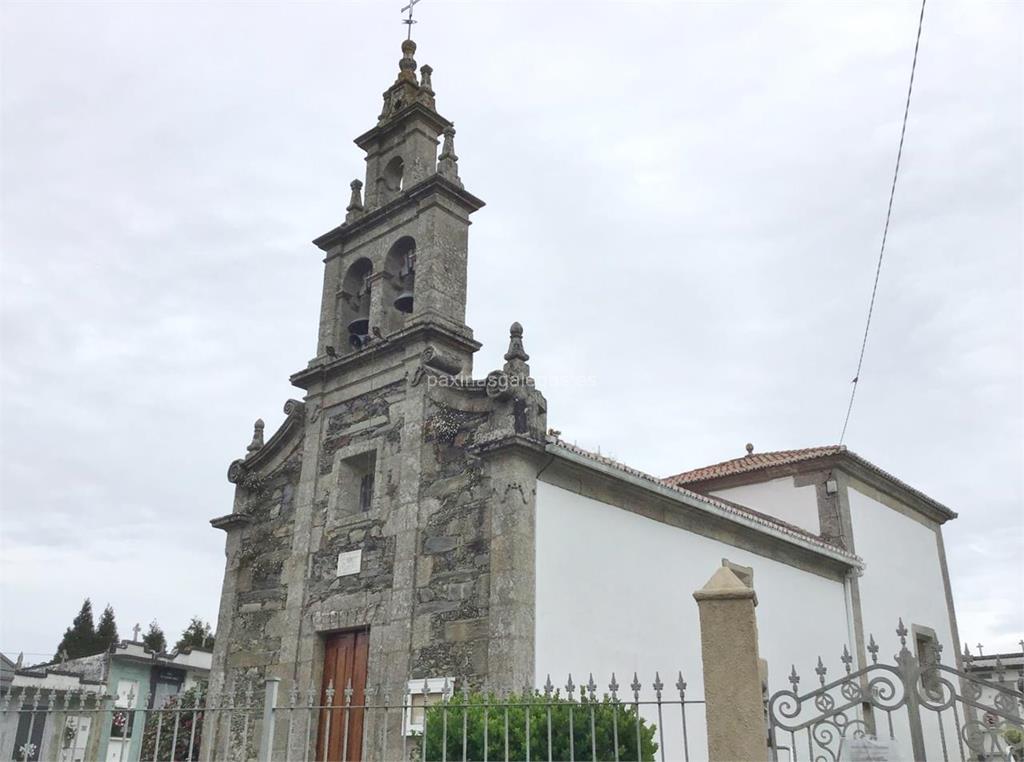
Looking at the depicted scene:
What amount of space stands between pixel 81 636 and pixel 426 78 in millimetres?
35852

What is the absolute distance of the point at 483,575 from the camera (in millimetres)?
9211

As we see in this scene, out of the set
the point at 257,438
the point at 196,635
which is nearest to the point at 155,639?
the point at 196,635

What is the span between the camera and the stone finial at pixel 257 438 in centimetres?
1320

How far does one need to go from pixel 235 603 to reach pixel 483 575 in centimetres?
497

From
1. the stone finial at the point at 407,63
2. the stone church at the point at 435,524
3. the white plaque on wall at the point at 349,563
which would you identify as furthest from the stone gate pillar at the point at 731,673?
the stone finial at the point at 407,63

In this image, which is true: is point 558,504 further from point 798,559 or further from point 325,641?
point 798,559

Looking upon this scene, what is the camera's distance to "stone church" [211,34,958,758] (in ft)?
30.7

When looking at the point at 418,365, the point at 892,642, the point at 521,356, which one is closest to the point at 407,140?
the point at 418,365

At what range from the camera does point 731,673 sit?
4.84m

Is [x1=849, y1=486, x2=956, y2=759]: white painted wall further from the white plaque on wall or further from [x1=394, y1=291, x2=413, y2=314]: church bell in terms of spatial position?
[x1=394, y1=291, x2=413, y2=314]: church bell

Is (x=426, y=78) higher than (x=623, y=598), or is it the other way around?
(x=426, y=78)

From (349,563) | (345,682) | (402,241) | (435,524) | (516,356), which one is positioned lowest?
(345,682)

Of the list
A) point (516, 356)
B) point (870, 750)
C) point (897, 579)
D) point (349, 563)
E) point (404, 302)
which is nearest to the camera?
point (870, 750)

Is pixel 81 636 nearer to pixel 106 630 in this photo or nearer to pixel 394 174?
pixel 106 630
